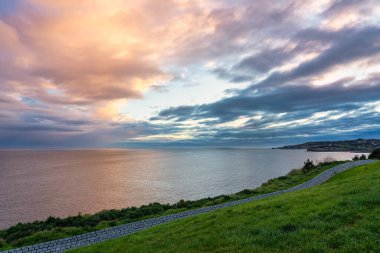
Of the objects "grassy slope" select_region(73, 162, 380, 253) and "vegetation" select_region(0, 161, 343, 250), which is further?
"vegetation" select_region(0, 161, 343, 250)

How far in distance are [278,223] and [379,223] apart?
442 cm

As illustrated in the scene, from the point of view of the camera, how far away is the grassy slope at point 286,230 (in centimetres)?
1106

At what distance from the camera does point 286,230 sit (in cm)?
1330

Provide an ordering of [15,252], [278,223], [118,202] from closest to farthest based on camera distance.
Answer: [278,223] < [15,252] < [118,202]

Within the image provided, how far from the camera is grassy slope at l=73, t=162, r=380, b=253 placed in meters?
11.1

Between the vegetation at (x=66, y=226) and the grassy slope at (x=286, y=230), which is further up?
the grassy slope at (x=286, y=230)

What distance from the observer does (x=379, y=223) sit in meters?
11.8

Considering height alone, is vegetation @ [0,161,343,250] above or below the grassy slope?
below

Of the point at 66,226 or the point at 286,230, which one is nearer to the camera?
the point at 286,230

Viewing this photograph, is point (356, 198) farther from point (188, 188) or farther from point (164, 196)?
point (188, 188)

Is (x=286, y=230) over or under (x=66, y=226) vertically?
over

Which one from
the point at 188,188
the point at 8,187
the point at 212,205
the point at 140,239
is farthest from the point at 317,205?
the point at 8,187

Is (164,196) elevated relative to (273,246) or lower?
lower

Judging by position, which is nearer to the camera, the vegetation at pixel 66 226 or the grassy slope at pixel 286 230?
the grassy slope at pixel 286 230
